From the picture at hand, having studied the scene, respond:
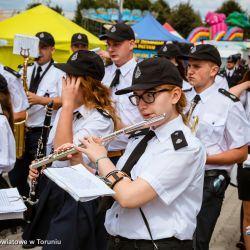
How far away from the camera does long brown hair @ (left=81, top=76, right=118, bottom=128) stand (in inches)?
130

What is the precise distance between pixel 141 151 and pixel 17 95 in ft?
11.1

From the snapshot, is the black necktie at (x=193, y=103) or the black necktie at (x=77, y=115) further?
the black necktie at (x=193, y=103)

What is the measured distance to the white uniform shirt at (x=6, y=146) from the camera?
352 cm

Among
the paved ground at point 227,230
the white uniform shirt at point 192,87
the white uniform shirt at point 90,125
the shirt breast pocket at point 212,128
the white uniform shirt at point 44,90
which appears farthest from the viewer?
the white uniform shirt at point 44,90

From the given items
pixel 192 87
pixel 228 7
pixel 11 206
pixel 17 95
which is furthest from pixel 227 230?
pixel 228 7

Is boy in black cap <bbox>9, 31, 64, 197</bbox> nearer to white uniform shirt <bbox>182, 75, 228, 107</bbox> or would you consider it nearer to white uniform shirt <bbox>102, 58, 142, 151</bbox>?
white uniform shirt <bbox>102, 58, 142, 151</bbox>

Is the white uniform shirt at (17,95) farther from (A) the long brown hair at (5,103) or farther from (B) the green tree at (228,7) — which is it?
(B) the green tree at (228,7)

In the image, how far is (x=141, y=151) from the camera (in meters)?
2.48

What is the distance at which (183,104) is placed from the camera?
8.53 feet

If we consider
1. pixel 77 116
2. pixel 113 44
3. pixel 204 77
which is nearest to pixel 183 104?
pixel 77 116

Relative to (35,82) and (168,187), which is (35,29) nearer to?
(35,82)

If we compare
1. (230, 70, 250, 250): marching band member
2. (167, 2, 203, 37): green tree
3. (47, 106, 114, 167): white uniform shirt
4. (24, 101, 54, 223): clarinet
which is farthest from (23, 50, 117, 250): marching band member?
(167, 2, 203, 37): green tree

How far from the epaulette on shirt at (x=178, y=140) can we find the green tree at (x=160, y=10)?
5941 cm

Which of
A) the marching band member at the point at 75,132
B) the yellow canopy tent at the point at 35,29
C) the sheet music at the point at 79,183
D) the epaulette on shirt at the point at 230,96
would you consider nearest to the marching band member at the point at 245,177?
the epaulette on shirt at the point at 230,96
